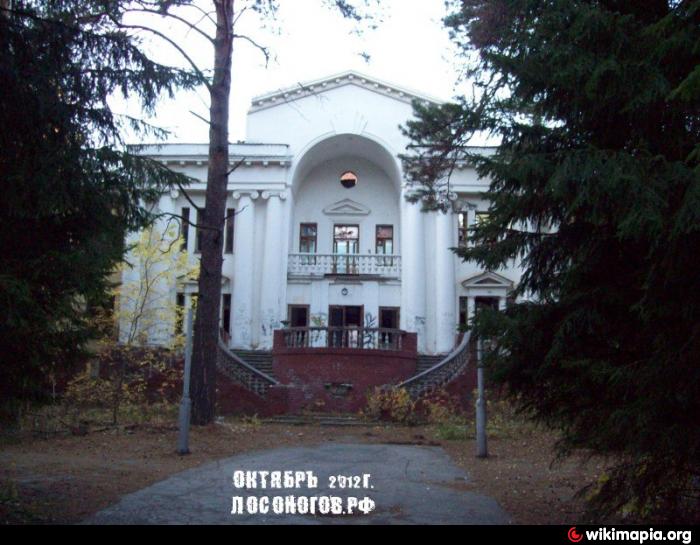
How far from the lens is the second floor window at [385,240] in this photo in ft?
115

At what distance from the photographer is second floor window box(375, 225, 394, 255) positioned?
3509cm

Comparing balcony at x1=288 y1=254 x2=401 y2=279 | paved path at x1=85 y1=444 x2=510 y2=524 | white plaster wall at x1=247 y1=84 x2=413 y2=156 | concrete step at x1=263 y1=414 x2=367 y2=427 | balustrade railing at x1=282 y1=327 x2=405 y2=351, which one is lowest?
paved path at x1=85 y1=444 x2=510 y2=524

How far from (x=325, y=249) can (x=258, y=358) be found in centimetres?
874

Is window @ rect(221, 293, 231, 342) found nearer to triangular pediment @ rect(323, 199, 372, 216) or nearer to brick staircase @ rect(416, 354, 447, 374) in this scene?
triangular pediment @ rect(323, 199, 372, 216)

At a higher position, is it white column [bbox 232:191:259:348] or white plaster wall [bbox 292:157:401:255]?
white plaster wall [bbox 292:157:401:255]

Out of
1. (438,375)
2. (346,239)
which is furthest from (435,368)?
(346,239)

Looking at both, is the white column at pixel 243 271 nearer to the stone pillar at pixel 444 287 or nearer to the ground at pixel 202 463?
the stone pillar at pixel 444 287

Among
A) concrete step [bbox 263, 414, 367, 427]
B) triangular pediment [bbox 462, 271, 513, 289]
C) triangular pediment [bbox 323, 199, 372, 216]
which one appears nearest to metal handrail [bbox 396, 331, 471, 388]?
concrete step [bbox 263, 414, 367, 427]

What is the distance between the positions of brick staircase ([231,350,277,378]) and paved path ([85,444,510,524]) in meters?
13.9

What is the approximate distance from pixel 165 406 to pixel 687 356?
58.8 feet

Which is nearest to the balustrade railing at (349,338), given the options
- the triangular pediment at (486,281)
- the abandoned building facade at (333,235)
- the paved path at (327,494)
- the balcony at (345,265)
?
the abandoned building facade at (333,235)

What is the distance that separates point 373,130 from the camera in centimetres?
3347

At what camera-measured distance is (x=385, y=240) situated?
35.3 meters

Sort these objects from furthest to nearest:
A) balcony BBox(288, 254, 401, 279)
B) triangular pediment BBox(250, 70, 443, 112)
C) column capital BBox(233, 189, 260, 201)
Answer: triangular pediment BBox(250, 70, 443, 112)
column capital BBox(233, 189, 260, 201)
balcony BBox(288, 254, 401, 279)
